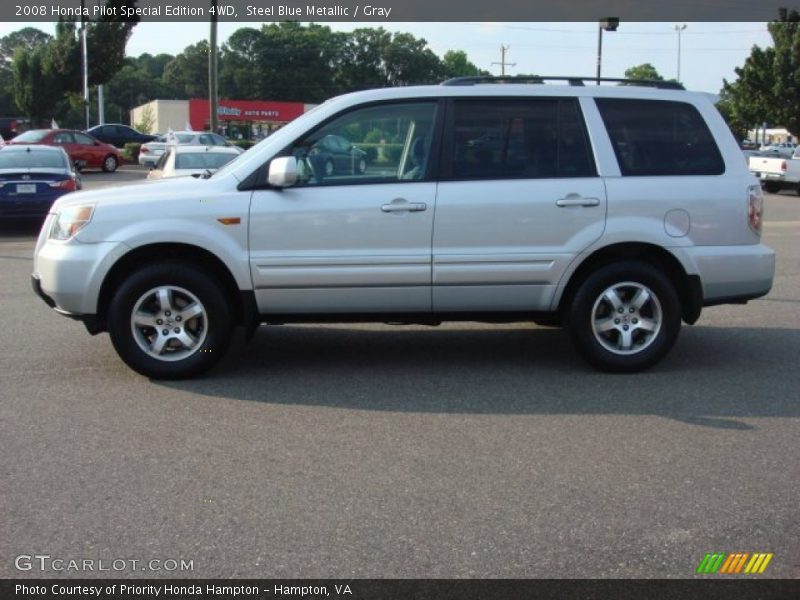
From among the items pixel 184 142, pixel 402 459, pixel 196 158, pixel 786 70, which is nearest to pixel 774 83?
pixel 786 70

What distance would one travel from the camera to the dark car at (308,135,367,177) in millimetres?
6422

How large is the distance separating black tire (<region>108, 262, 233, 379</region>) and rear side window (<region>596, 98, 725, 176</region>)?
2988 millimetres

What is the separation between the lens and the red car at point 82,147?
3054cm

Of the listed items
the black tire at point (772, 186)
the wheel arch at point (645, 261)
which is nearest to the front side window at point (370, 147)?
the wheel arch at point (645, 261)

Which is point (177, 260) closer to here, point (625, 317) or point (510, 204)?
point (510, 204)

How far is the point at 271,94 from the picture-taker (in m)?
95.4

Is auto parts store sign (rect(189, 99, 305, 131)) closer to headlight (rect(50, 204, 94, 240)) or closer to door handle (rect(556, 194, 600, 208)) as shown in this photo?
headlight (rect(50, 204, 94, 240))

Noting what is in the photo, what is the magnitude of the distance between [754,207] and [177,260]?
404 cm

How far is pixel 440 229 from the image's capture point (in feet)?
20.8

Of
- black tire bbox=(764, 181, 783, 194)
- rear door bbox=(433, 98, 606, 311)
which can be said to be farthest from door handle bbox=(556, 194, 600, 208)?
black tire bbox=(764, 181, 783, 194)

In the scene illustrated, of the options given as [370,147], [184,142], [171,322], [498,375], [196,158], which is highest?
[184,142]

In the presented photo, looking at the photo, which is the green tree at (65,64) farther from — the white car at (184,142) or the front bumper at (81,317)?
the front bumper at (81,317)

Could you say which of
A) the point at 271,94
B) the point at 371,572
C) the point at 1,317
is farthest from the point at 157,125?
the point at 371,572
